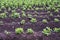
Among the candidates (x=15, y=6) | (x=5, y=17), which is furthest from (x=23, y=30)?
(x=15, y=6)

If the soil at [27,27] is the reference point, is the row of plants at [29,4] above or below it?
below

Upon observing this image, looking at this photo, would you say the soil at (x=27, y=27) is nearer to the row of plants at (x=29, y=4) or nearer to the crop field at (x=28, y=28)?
the crop field at (x=28, y=28)

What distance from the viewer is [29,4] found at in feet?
56.3

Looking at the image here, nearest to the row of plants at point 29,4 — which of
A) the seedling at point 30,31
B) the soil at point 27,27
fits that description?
the soil at point 27,27

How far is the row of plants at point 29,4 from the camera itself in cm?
1603

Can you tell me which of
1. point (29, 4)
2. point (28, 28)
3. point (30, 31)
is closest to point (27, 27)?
point (28, 28)

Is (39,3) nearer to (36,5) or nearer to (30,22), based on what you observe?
(36,5)

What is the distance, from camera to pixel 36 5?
17094mm

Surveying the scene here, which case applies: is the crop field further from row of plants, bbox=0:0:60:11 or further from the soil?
row of plants, bbox=0:0:60:11

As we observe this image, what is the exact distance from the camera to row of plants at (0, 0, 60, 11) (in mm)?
16031

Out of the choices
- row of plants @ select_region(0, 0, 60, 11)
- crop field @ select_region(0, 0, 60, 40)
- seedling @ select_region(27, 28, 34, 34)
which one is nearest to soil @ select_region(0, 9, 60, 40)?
crop field @ select_region(0, 0, 60, 40)

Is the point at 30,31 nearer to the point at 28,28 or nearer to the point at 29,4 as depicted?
the point at 28,28

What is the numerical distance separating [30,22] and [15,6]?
5253mm

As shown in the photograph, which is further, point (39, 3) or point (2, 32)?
point (39, 3)
